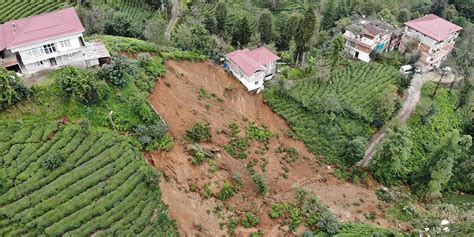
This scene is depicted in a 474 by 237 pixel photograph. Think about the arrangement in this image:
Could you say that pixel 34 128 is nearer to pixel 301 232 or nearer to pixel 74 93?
pixel 74 93

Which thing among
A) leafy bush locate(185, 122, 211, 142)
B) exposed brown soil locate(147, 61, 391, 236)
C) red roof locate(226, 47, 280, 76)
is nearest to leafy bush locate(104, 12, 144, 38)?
exposed brown soil locate(147, 61, 391, 236)

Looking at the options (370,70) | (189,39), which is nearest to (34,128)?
(189,39)

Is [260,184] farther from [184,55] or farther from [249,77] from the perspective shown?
[184,55]

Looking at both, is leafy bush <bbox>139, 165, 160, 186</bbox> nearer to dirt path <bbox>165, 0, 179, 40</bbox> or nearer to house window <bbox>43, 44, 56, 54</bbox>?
house window <bbox>43, 44, 56, 54</bbox>

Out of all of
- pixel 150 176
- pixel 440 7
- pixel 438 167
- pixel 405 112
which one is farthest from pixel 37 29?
pixel 440 7

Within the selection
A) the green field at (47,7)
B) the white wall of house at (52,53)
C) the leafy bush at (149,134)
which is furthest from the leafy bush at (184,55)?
the green field at (47,7)
